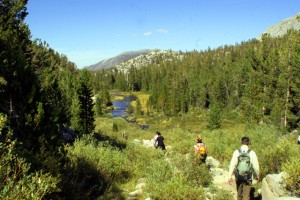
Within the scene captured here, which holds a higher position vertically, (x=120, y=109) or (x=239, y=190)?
(x=239, y=190)

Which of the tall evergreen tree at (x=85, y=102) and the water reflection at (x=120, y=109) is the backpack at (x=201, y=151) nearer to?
the tall evergreen tree at (x=85, y=102)

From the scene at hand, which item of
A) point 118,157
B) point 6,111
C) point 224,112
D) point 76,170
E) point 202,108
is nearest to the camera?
point 6,111

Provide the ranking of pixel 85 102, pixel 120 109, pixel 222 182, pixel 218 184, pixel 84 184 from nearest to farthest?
1. pixel 84 184
2. pixel 218 184
3. pixel 222 182
4. pixel 85 102
5. pixel 120 109

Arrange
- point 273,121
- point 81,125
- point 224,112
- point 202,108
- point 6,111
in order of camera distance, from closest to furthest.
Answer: point 6,111 → point 81,125 → point 273,121 → point 224,112 → point 202,108

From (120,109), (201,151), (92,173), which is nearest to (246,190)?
(201,151)

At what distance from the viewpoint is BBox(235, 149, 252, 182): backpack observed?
8.31 meters

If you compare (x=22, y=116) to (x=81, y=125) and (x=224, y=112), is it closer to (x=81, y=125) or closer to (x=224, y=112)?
(x=81, y=125)

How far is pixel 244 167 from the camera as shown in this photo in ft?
27.3

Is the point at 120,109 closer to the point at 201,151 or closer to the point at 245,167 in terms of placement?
the point at 201,151

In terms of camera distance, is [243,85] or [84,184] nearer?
[84,184]

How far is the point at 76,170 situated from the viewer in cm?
1091

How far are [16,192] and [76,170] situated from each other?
6.77m

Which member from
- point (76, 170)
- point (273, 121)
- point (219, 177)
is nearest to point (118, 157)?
point (76, 170)

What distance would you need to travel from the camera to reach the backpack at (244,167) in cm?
831
